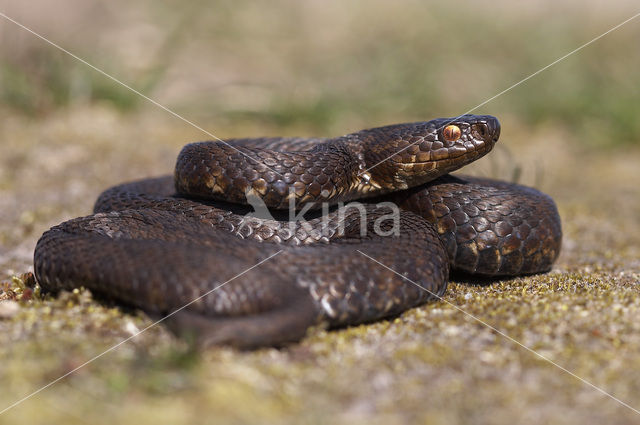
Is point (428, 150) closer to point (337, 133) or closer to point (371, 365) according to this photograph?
point (371, 365)

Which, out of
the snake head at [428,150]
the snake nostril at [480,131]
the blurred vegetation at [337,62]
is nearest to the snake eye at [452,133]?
the snake head at [428,150]

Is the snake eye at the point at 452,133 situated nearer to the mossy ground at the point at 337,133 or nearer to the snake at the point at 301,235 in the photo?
the snake at the point at 301,235

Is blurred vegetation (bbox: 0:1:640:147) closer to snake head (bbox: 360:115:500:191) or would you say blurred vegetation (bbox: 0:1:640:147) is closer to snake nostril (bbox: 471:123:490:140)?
snake head (bbox: 360:115:500:191)

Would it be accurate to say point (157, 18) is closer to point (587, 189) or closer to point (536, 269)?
point (587, 189)

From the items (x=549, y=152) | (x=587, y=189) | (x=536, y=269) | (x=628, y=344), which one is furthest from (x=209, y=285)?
(x=549, y=152)

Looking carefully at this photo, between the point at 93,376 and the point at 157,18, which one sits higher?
the point at 157,18

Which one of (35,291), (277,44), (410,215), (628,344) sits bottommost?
(35,291)

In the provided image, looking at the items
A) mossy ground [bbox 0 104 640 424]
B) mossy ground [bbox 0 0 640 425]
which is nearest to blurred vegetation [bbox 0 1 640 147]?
mossy ground [bbox 0 0 640 425]
